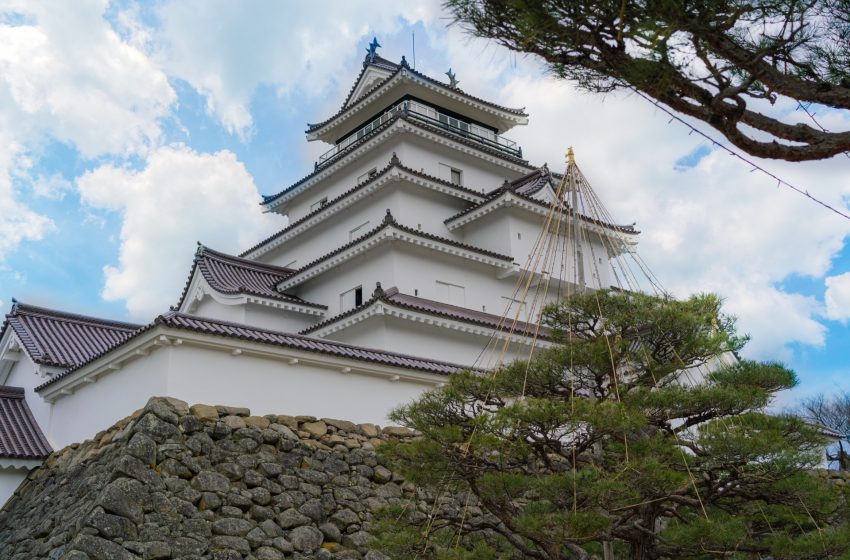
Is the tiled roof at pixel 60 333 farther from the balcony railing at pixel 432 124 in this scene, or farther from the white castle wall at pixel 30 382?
the balcony railing at pixel 432 124

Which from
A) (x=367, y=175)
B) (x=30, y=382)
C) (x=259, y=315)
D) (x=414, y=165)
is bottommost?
(x=30, y=382)

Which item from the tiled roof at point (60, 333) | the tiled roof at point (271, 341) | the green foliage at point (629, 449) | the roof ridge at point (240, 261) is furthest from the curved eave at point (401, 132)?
the green foliage at point (629, 449)

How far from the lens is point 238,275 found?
16.8m

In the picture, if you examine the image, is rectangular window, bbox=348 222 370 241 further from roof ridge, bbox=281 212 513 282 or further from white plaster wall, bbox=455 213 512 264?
white plaster wall, bbox=455 213 512 264

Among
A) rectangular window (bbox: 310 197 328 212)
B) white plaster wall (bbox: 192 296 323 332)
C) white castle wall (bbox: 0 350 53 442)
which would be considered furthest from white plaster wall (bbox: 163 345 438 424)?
rectangular window (bbox: 310 197 328 212)

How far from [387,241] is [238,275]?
3929mm

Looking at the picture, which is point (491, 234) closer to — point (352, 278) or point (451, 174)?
point (451, 174)

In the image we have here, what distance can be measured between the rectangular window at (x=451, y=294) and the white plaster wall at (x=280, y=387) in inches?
233

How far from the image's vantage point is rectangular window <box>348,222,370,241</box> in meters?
17.5

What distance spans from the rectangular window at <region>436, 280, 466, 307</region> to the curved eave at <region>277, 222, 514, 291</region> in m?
0.70

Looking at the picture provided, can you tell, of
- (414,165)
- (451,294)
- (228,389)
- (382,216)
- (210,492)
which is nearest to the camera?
(210,492)

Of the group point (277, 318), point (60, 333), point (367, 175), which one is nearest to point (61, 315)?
point (60, 333)

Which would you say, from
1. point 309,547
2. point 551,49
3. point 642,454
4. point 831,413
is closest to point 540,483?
point 642,454

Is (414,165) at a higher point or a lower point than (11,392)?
higher
